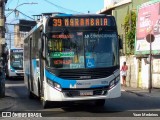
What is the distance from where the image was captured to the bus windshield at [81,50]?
1480cm

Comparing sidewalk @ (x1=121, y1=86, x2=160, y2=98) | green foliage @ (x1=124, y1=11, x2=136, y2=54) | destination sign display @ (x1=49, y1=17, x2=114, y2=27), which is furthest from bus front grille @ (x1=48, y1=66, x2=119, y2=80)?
green foliage @ (x1=124, y1=11, x2=136, y2=54)

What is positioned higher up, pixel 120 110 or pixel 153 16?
pixel 153 16

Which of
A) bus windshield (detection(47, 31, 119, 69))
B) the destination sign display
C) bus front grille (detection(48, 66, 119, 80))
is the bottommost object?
bus front grille (detection(48, 66, 119, 80))

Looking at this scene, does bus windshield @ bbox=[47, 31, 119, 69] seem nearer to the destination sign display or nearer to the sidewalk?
the destination sign display

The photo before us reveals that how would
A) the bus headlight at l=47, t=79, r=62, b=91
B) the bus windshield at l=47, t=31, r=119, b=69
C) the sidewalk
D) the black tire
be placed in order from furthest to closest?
the sidewalk → the black tire → the bus windshield at l=47, t=31, r=119, b=69 → the bus headlight at l=47, t=79, r=62, b=91

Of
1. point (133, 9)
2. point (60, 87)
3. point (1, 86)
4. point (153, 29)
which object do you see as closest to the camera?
point (60, 87)

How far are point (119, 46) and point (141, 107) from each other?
8.91 ft

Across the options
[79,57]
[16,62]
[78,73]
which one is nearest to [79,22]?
[79,57]

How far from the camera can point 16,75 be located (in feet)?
143

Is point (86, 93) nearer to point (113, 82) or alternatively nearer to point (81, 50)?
point (113, 82)

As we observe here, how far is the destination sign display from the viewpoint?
15107 mm

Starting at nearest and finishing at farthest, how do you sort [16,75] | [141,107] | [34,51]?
[141,107] → [34,51] → [16,75]

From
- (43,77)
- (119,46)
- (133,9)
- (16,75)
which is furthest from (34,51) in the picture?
(16,75)

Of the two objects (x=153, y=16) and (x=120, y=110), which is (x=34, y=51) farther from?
(x=153, y=16)
